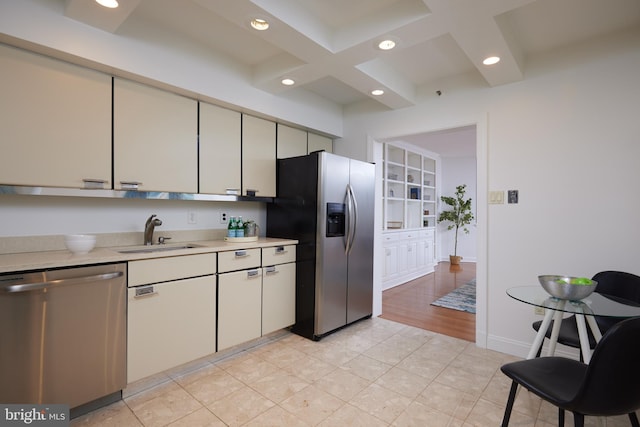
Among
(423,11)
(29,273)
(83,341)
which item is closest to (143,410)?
(83,341)

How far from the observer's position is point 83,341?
186cm

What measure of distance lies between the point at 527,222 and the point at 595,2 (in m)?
1.60

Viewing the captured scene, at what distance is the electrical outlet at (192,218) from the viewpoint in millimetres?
2977

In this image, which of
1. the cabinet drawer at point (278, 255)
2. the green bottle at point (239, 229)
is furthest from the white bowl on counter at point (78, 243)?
the cabinet drawer at point (278, 255)

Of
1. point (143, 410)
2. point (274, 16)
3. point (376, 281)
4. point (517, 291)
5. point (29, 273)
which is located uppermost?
point (274, 16)

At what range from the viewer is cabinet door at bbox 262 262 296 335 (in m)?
2.92

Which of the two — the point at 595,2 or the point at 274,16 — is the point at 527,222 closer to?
the point at 595,2

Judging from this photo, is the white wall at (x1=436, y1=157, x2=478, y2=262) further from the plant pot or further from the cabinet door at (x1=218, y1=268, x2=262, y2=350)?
the cabinet door at (x1=218, y1=268, x2=262, y2=350)

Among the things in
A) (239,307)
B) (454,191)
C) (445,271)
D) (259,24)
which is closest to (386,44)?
(259,24)

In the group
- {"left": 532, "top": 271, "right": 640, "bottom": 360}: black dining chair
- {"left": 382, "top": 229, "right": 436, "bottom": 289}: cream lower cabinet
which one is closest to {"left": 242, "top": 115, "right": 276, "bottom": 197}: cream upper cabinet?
{"left": 382, "top": 229, "right": 436, "bottom": 289}: cream lower cabinet

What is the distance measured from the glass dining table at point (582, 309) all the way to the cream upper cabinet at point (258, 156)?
2.34m

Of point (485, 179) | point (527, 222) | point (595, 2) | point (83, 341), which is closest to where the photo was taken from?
point (83, 341)

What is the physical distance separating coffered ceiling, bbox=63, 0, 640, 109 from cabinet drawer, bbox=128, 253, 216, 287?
62.4 inches

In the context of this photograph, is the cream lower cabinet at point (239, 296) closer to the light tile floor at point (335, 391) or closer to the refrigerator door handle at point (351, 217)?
the light tile floor at point (335, 391)
